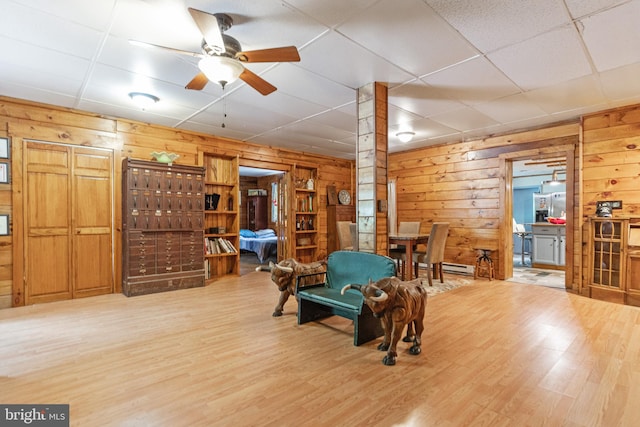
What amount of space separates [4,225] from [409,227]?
20.0ft

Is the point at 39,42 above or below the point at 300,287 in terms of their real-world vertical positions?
above

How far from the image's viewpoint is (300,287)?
10.7ft

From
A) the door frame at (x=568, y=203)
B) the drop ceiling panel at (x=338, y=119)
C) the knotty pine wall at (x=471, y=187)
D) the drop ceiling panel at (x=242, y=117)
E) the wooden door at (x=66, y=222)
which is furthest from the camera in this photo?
the knotty pine wall at (x=471, y=187)

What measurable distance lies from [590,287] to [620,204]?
117 cm

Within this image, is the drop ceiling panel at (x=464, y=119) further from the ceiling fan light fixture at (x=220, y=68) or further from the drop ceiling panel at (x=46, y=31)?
the drop ceiling panel at (x=46, y=31)

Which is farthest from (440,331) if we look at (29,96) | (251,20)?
(29,96)

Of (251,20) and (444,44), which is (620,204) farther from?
(251,20)

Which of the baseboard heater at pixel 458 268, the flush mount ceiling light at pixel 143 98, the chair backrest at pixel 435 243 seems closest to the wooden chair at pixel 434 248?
the chair backrest at pixel 435 243

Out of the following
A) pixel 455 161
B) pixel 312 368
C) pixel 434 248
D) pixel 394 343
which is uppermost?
pixel 455 161

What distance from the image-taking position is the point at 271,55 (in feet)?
7.48

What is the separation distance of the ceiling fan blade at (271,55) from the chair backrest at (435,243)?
3377mm

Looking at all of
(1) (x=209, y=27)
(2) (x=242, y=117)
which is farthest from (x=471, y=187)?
(1) (x=209, y=27)

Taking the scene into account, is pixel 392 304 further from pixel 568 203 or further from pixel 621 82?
pixel 568 203

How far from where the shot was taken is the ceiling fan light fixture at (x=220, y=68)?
2352mm
